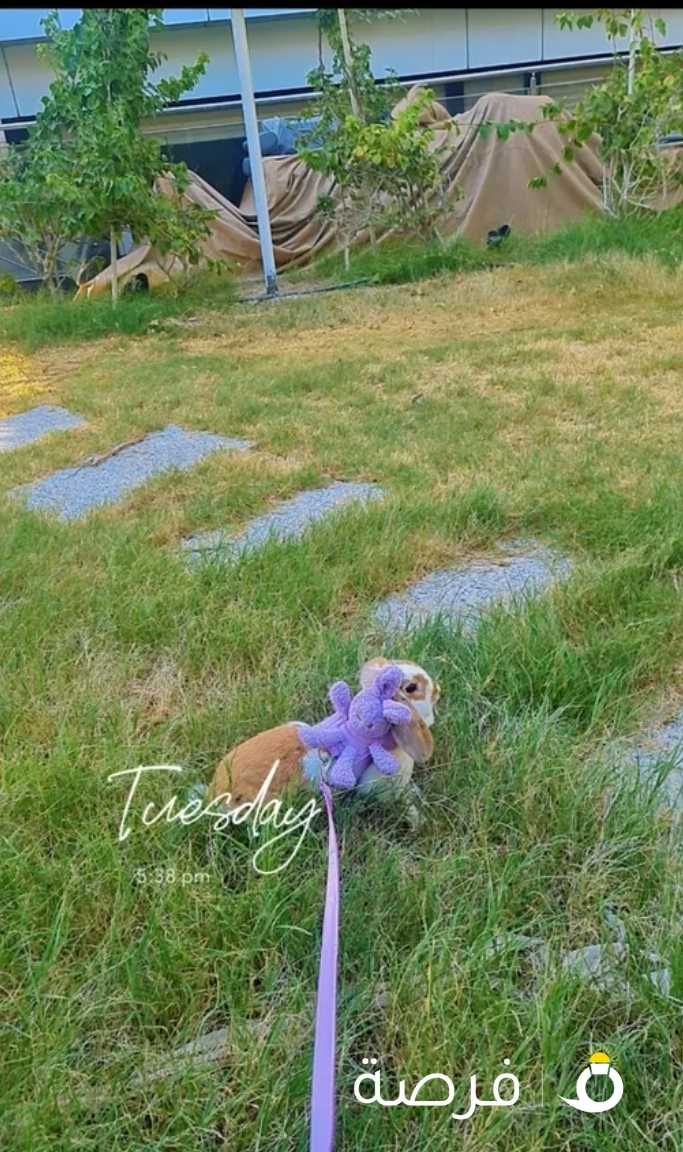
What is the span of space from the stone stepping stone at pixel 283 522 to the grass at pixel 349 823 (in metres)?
0.06

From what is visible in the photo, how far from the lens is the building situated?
861 cm

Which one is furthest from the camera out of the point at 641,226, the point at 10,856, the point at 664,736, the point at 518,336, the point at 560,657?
the point at 641,226

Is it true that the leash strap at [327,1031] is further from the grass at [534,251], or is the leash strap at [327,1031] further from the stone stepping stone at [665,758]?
the grass at [534,251]

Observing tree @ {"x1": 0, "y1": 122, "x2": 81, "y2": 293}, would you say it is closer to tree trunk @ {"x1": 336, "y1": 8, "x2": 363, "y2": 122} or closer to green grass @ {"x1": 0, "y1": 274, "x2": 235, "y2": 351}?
green grass @ {"x1": 0, "y1": 274, "x2": 235, "y2": 351}

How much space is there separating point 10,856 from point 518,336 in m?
3.57

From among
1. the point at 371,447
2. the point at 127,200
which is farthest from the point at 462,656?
Result: the point at 127,200

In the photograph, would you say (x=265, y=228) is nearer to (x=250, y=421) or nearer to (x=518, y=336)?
(x=518, y=336)

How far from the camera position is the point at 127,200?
5648mm

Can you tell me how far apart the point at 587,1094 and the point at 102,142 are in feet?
20.1

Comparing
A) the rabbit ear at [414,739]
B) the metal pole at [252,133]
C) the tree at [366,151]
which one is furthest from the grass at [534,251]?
the rabbit ear at [414,739]

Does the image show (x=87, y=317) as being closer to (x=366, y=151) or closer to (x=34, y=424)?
(x=34, y=424)

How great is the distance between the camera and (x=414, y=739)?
1028 mm

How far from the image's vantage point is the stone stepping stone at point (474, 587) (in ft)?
4.97

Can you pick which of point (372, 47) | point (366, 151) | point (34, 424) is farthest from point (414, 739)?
point (372, 47)
